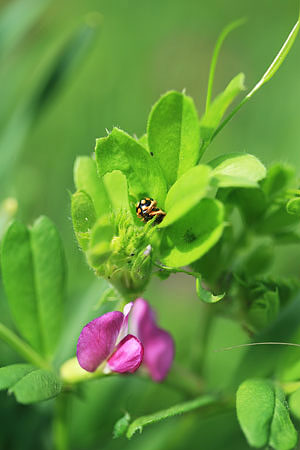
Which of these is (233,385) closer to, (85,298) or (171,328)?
(85,298)

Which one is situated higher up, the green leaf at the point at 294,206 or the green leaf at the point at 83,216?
the green leaf at the point at 83,216

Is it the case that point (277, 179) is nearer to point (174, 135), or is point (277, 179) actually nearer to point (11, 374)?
point (174, 135)

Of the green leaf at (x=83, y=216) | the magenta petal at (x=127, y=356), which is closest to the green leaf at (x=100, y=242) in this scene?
the green leaf at (x=83, y=216)

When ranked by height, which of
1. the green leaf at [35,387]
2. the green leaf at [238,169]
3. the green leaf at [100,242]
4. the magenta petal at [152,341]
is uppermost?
the green leaf at [100,242]

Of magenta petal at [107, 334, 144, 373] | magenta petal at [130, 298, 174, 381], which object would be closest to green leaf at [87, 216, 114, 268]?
magenta petal at [107, 334, 144, 373]

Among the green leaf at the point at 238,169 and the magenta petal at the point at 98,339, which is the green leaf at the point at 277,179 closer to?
the green leaf at the point at 238,169

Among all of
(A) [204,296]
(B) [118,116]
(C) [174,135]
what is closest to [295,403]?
(A) [204,296]

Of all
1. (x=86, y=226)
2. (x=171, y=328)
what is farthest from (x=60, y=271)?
(x=171, y=328)
